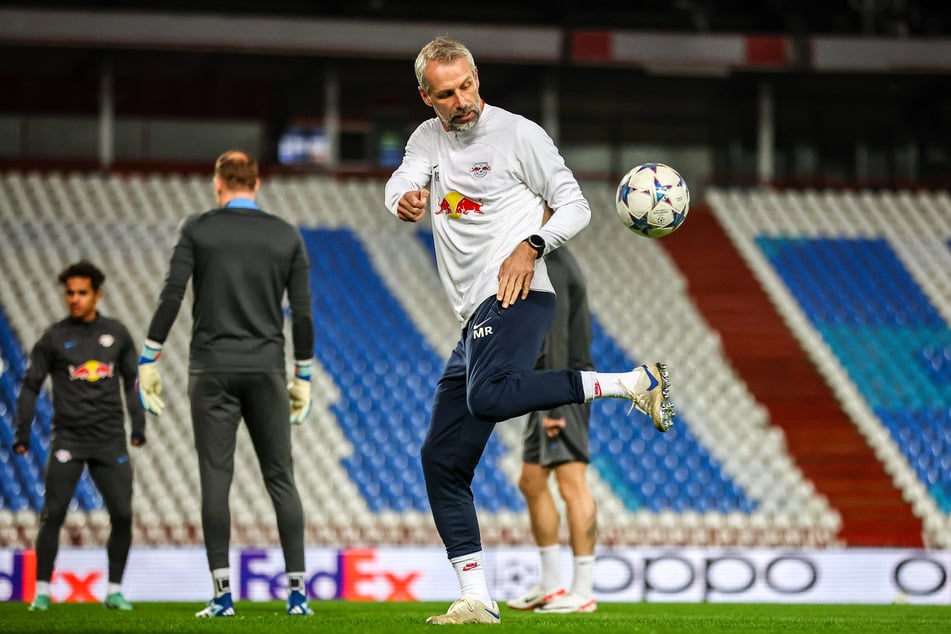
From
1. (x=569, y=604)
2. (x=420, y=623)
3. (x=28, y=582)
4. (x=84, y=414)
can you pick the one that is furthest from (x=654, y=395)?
(x=28, y=582)

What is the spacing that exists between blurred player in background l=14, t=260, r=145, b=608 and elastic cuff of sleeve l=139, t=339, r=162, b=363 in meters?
1.50

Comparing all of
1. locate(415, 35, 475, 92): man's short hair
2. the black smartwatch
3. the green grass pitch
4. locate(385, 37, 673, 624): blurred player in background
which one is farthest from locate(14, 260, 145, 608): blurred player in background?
the black smartwatch

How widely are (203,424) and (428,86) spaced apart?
1881 mm

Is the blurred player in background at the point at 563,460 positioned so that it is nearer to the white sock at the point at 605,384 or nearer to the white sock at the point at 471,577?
the white sock at the point at 471,577

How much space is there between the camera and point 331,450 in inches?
542

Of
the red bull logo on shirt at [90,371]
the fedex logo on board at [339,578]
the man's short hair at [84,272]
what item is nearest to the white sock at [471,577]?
the red bull logo on shirt at [90,371]

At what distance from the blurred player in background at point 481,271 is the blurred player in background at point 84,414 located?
283 cm

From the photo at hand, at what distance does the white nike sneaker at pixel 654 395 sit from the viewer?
15.6 ft

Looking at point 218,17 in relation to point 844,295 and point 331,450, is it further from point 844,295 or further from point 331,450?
point 844,295

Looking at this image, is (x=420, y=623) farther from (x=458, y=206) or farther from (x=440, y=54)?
(x=440, y=54)

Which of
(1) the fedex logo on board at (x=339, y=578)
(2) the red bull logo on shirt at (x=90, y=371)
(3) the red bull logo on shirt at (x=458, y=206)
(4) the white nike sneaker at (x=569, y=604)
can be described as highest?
(3) the red bull logo on shirt at (x=458, y=206)

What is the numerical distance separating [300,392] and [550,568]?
1.56 meters

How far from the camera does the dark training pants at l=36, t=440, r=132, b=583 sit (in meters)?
7.10

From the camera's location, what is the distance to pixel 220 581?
18.7 feet
